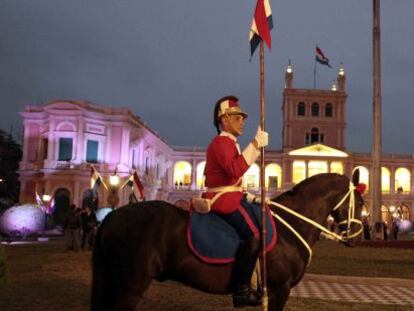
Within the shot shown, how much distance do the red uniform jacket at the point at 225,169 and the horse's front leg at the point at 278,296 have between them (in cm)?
86

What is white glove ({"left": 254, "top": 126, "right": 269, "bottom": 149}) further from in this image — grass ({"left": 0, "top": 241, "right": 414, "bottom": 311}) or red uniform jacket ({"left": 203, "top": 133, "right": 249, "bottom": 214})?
grass ({"left": 0, "top": 241, "right": 414, "bottom": 311})

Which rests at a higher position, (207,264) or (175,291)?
(207,264)

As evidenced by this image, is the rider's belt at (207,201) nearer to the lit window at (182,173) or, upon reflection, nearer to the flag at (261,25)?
the flag at (261,25)

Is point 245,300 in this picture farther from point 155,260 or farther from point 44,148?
point 44,148

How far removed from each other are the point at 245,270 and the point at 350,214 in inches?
58.0

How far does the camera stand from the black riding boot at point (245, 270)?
4.64 meters

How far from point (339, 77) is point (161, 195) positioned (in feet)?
106

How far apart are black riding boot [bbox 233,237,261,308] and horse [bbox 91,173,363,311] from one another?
10cm

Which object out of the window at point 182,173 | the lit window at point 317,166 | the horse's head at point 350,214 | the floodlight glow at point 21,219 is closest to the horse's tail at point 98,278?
the horse's head at point 350,214

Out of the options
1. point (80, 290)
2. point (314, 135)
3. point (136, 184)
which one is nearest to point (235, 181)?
point (80, 290)

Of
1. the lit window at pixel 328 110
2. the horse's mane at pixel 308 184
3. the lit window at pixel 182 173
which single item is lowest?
the horse's mane at pixel 308 184

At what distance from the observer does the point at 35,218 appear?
2508cm

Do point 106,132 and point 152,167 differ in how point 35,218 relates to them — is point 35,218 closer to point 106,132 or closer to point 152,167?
point 106,132

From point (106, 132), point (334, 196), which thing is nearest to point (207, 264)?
point (334, 196)
